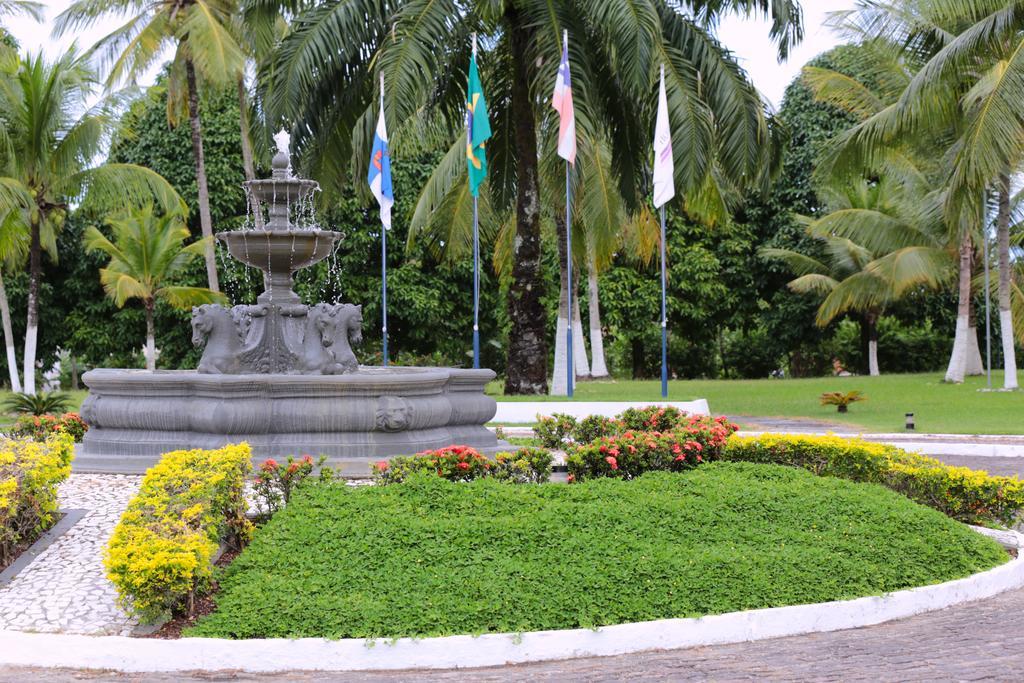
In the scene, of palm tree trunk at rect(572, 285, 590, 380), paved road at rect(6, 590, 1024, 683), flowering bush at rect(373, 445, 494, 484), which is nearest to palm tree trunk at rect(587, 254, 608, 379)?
palm tree trunk at rect(572, 285, 590, 380)

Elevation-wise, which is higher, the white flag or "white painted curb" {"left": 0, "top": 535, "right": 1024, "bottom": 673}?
the white flag

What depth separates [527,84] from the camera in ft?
62.8

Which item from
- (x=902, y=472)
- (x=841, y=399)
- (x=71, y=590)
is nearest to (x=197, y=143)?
(x=841, y=399)

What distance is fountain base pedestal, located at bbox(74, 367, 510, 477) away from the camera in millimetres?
10430

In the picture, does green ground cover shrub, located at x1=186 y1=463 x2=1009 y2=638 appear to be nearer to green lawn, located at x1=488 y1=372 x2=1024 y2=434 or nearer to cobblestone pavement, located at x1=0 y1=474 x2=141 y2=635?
cobblestone pavement, located at x1=0 y1=474 x2=141 y2=635

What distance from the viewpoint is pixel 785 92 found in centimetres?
3569

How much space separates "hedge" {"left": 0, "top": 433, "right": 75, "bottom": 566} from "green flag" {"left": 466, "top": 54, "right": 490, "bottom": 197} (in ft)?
35.3

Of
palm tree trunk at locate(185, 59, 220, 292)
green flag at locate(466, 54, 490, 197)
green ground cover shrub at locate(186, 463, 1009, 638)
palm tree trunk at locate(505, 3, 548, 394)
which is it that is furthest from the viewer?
palm tree trunk at locate(185, 59, 220, 292)

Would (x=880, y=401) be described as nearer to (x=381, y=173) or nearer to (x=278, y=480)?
(x=381, y=173)

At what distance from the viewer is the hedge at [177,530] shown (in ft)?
19.0

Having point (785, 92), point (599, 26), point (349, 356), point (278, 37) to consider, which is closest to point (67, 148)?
point (278, 37)

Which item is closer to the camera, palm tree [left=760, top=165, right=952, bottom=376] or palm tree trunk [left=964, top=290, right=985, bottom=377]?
palm tree [left=760, top=165, right=952, bottom=376]

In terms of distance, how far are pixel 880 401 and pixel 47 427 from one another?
15.4 m

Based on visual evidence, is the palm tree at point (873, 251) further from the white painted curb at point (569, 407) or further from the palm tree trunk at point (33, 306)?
the palm tree trunk at point (33, 306)
